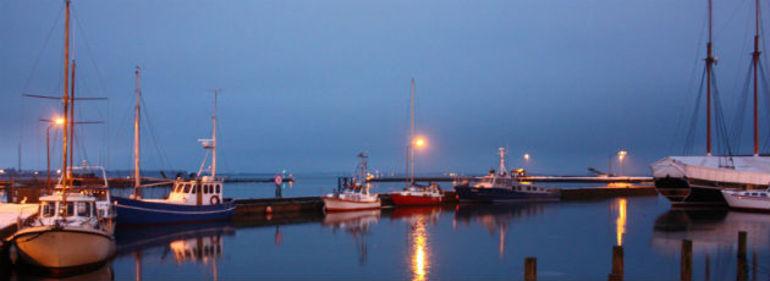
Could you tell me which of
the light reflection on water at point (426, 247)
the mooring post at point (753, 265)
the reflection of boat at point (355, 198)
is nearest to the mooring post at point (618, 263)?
the light reflection on water at point (426, 247)

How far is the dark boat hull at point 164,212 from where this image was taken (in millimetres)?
32406

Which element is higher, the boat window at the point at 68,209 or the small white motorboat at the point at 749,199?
the boat window at the point at 68,209

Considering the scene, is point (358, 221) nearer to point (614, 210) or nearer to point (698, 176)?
point (614, 210)

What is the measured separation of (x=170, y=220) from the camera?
34.2 metres

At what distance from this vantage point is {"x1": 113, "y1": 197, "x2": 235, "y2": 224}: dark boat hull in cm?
3241

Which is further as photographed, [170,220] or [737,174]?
[737,174]

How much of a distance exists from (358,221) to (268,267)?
1722 cm

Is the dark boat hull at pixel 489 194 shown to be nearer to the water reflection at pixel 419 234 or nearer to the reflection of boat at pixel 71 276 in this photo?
the water reflection at pixel 419 234

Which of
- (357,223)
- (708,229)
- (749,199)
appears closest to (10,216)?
(357,223)

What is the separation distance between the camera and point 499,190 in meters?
58.9

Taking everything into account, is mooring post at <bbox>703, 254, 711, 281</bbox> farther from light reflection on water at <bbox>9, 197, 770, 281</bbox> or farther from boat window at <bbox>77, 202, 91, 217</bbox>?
boat window at <bbox>77, 202, 91, 217</bbox>

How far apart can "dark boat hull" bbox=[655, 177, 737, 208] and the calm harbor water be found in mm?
7595

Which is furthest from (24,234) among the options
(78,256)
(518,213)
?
(518,213)

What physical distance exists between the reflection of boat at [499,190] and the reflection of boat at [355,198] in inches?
470
